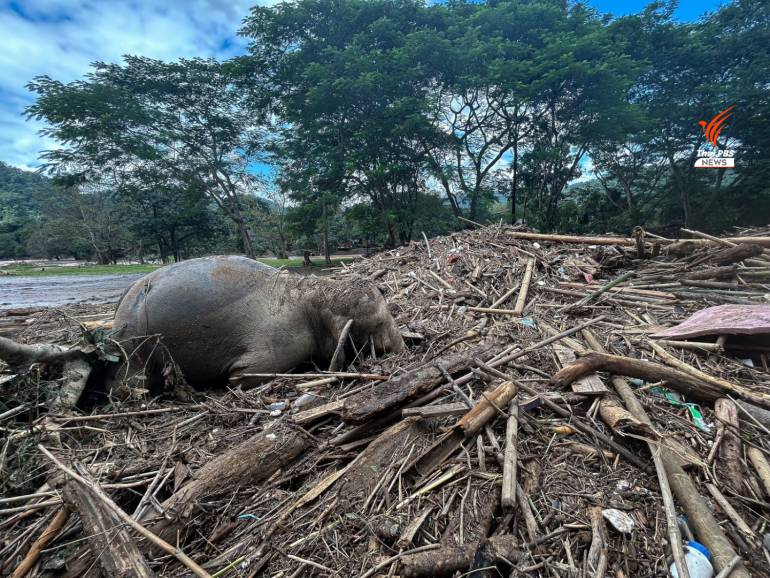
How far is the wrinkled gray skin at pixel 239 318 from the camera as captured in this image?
3.08 meters

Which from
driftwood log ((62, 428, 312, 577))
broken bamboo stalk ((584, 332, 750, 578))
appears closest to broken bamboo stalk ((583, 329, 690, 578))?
broken bamboo stalk ((584, 332, 750, 578))

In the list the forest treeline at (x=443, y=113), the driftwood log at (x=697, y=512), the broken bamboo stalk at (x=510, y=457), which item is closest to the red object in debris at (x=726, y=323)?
the driftwood log at (x=697, y=512)

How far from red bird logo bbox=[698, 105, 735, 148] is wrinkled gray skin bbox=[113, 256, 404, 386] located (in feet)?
84.8

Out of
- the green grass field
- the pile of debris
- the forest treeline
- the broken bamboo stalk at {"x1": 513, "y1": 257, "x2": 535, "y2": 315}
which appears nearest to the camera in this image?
the pile of debris

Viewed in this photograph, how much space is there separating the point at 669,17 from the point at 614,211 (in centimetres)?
1149

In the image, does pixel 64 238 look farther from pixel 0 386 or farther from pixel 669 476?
pixel 669 476

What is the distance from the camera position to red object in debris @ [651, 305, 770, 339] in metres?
2.97

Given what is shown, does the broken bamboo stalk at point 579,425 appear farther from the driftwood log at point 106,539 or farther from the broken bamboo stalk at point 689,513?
the driftwood log at point 106,539

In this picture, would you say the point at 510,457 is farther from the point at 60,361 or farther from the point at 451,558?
the point at 60,361

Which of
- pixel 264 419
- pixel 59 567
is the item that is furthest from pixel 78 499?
pixel 264 419

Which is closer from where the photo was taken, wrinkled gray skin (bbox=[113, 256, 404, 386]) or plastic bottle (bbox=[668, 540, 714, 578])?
plastic bottle (bbox=[668, 540, 714, 578])

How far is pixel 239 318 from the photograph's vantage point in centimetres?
327

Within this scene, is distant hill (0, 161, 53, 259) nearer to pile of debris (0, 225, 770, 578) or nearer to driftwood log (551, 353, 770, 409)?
pile of debris (0, 225, 770, 578)

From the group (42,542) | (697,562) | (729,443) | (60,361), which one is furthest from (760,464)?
(60,361)
